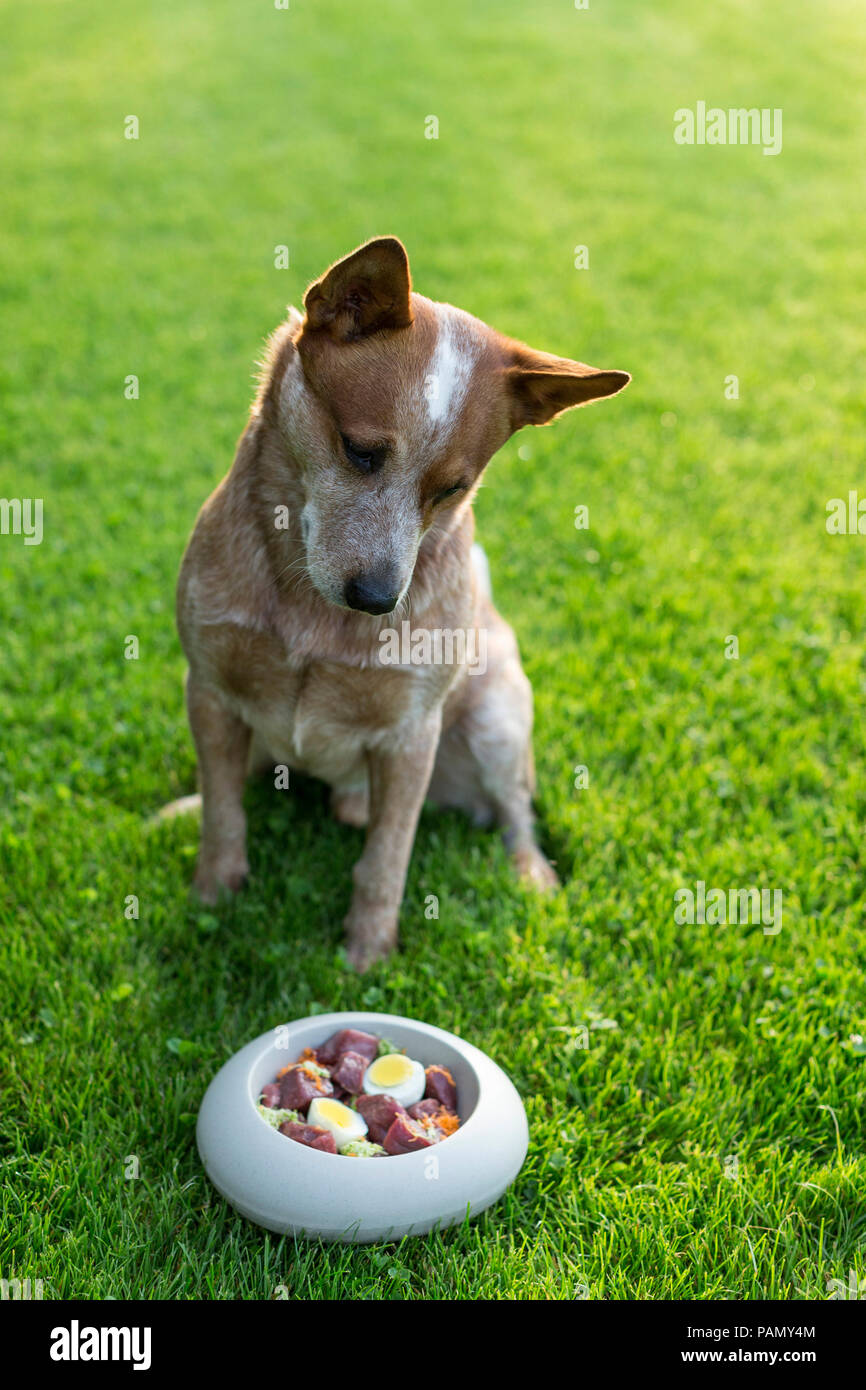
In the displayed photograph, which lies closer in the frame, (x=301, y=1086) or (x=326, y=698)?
(x=301, y=1086)

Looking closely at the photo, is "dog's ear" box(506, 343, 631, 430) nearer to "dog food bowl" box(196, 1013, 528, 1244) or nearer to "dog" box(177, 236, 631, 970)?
"dog" box(177, 236, 631, 970)

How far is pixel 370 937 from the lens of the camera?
3.33m

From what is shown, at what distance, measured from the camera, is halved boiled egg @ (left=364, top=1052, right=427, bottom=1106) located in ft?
8.70

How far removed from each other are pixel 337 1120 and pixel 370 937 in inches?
31.4

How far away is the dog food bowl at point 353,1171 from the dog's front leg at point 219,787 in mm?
860

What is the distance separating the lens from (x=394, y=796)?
3.24m

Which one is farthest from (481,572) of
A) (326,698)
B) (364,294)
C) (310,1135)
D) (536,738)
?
(310,1135)

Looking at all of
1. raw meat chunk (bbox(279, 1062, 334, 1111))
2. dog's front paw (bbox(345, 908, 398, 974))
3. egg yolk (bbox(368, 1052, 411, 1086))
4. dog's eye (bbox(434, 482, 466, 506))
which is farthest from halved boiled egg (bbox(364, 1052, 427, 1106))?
dog's eye (bbox(434, 482, 466, 506))

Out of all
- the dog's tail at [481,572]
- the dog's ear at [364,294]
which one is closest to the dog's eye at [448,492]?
the dog's ear at [364,294]

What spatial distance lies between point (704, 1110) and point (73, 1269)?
155 cm

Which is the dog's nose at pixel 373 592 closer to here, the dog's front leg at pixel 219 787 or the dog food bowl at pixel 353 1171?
the dog's front leg at pixel 219 787

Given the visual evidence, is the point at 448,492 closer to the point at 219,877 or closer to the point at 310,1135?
the point at 219,877
